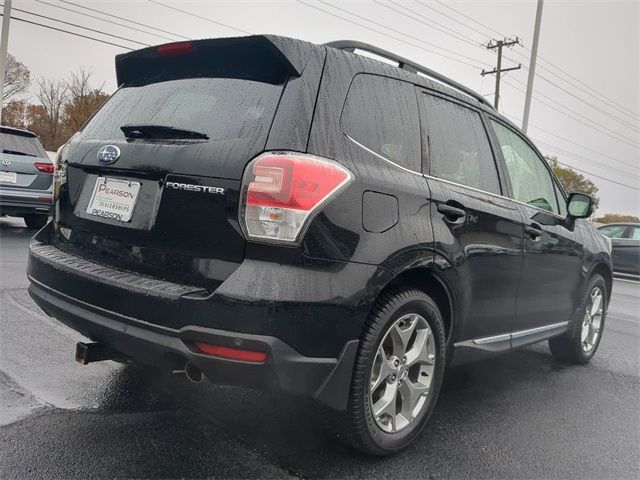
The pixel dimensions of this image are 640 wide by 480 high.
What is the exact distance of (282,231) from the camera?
6.81ft

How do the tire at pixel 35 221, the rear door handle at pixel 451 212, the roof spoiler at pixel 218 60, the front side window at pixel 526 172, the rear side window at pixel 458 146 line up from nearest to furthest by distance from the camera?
the roof spoiler at pixel 218 60 < the rear door handle at pixel 451 212 < the rear side window at pixel 458 146 < the front side window at pixel 526 172 < the tire at pixel 35 221

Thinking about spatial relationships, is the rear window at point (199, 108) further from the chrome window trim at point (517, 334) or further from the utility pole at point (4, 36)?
the utility pole at point (4, 36)

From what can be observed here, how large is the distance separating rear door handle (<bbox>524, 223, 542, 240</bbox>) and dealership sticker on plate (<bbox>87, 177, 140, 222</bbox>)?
238cm

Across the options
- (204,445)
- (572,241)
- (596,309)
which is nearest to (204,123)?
(204,445)

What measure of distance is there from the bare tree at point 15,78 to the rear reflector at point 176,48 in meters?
48.3

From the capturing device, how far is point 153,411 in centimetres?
282

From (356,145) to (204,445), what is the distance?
4.92 ft

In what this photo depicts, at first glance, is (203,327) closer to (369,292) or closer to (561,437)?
(369,292)

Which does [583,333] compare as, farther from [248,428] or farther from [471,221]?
[248,428]

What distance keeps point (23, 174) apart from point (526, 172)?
7736 millimetres

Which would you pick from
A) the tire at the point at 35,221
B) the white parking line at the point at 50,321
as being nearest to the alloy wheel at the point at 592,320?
the white parking line at the point at 50,321

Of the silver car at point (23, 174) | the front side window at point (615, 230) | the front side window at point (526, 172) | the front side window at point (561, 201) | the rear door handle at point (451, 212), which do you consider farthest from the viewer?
the front side window at point (615, 230)

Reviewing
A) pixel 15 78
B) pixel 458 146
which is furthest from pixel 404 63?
pixel 15 78

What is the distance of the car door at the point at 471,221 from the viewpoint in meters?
2.79
